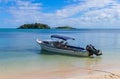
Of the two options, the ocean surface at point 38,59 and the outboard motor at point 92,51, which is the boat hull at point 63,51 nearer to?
the outboard motor at point 92,51

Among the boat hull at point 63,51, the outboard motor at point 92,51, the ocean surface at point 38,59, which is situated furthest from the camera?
the boat hull at point 63,51

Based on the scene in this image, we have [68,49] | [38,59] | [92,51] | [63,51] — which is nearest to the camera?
[38,59]

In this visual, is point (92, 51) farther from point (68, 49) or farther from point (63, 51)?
point (63, 51)

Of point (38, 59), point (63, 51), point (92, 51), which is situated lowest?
point (38, 59)

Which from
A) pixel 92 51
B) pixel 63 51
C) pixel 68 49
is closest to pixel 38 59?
pixel 63 51

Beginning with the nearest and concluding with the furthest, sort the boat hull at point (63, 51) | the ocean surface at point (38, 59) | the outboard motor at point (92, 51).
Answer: the ocean surface at point (38, 59)
the outboard motor at point (92, 51)
the boat hull at point (63, 51)

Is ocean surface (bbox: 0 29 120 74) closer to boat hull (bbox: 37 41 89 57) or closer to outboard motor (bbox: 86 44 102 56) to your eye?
outboard motor (bbox: 86 44 102 56)

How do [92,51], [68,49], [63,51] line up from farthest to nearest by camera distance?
[63,51]
[68,49]
[92,51]

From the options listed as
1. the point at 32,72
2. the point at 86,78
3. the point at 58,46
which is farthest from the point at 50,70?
the point at 58,46

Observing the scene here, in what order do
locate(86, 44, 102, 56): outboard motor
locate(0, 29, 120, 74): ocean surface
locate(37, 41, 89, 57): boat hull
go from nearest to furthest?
1. locate(0, 29, 120, 74): ocean surface
2. locate(86, 44, 102, 56): outboard motor
3. locate(37, 41, 89, 57): boat hull

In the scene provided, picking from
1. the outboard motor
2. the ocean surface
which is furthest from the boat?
the ocean surface

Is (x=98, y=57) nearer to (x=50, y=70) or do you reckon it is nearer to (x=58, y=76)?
(x=50, y=70)

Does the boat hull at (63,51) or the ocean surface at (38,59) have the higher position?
the boat hull at (63,51)

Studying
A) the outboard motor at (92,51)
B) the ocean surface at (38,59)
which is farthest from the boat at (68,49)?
the ocean surface at (38,59)
